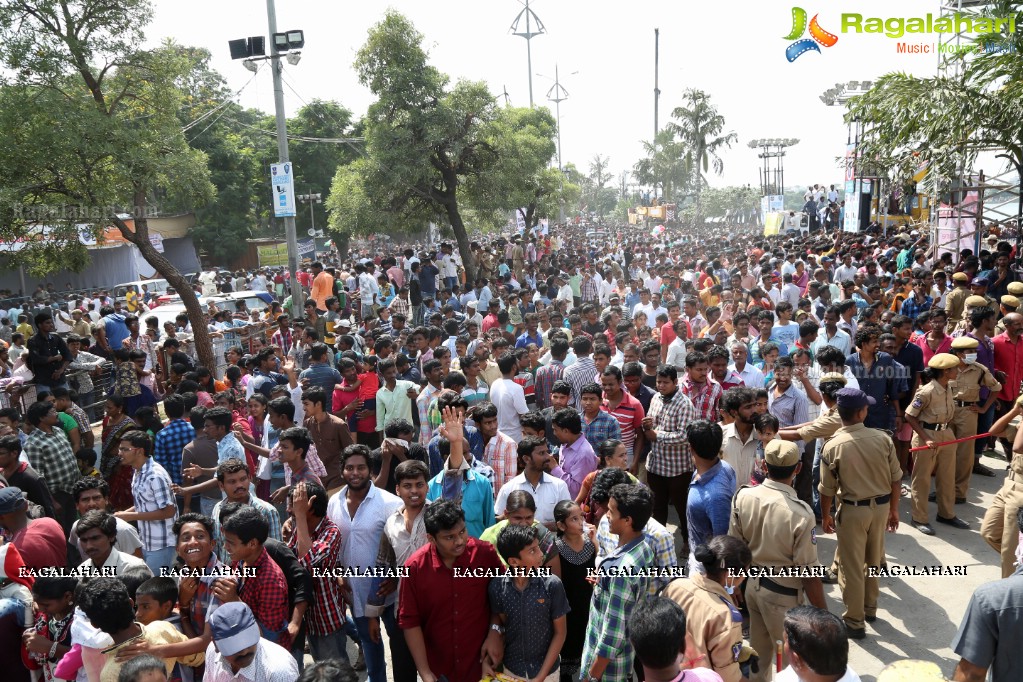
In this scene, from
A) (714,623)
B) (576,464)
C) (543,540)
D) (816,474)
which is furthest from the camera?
(816,474)

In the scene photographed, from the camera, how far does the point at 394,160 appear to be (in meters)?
18.0

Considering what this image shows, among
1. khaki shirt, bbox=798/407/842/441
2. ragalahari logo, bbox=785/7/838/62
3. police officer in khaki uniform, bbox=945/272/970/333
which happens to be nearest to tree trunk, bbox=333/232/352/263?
ragalahari logo, bbox=785/7/838/62

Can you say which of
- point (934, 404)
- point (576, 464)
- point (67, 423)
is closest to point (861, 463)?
point (576, 464)

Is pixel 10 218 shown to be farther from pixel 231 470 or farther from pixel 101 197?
pixel 231 470

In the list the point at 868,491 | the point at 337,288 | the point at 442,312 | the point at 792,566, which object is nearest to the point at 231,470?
the point at 792,566

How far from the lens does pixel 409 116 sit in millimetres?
18031

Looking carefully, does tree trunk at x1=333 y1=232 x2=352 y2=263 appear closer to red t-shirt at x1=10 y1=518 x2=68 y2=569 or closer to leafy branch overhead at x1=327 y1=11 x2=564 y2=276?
leafy branch overhead at x1=327 y1=11 x2=564 y2=276

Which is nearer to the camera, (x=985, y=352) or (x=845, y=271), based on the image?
(x=985, y=352)

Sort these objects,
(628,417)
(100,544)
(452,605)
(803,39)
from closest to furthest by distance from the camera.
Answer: (452,605) < (100,544) < (628,417) < (803,39)

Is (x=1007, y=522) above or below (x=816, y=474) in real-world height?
above

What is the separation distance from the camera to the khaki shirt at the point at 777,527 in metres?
4.14

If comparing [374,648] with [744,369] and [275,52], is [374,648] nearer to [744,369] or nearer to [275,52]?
[744,369]

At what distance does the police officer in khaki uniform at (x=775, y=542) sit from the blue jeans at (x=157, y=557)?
385cm

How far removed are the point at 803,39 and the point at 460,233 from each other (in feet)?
36.5
